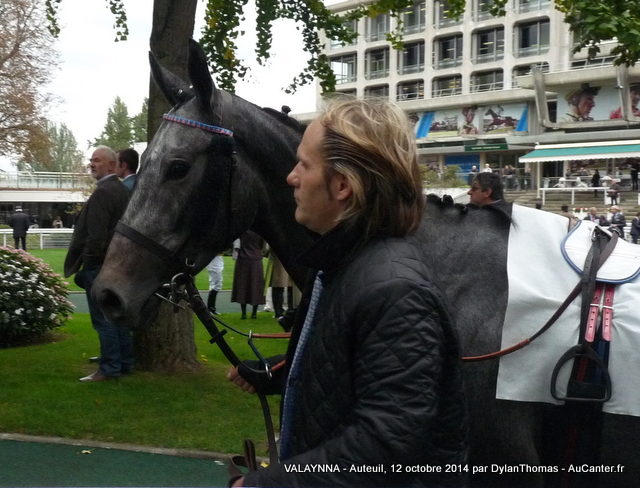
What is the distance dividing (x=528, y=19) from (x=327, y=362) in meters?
52.4

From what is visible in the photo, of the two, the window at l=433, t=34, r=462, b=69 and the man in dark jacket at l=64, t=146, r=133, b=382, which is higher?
the window at l=433, t=34, r=462, b=69

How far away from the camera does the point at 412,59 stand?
56469mm

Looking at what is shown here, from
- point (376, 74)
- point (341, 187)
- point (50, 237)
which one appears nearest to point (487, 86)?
point (376, 74)

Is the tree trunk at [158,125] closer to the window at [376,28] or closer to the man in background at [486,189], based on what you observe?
the man in background at [486,189]

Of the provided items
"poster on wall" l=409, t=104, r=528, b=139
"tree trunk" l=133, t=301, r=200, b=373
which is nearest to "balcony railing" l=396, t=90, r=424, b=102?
"poster on wall" l=409, t=104, r=528, b=139

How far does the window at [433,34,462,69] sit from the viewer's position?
177 feet

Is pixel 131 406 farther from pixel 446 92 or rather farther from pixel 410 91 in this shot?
pixel 410 91

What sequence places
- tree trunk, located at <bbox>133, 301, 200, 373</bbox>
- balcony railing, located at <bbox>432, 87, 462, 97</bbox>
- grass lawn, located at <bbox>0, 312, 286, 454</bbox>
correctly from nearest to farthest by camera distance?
grass lawn, located at <bbox>0, 312, 286, 454</bbox>
tree trunk, located at <bbox>133, 301, 200, 373</bbox>
balcony railing, located at <bbox>432, 87, 462, 97</bbox>

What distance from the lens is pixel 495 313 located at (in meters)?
2.28

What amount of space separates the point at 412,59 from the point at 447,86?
396 cm

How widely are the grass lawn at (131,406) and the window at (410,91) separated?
168ft

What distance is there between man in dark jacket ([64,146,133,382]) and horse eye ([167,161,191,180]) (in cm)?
357

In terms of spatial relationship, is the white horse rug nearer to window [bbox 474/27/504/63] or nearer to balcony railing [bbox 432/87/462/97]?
window [bbox 474/27/504/63]

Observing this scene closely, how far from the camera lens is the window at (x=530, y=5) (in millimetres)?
48156
